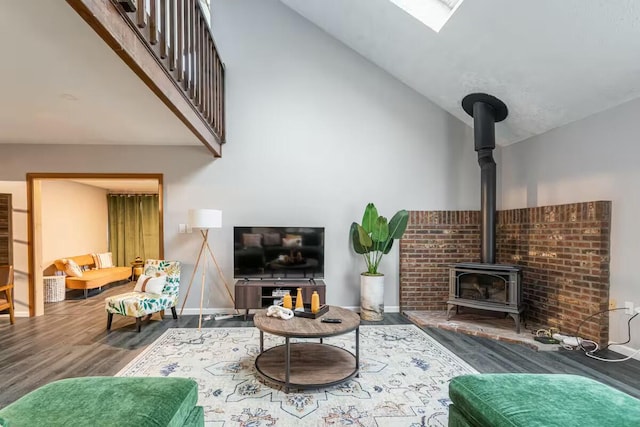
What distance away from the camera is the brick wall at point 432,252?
15.4 feet

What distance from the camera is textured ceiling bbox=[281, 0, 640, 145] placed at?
8.71 ft

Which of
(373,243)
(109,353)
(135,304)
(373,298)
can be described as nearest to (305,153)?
(373,243)

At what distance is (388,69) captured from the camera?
4.64m

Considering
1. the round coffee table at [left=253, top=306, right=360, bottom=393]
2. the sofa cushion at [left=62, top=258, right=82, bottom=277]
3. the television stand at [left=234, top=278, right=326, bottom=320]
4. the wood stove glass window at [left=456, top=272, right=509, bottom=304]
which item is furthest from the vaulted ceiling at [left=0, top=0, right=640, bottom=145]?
the sofa cushion at [left=62, top=258, right=82, bottom=277]

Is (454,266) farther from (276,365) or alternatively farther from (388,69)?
(388,69)

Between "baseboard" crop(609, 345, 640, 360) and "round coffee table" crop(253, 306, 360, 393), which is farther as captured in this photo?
"baseboard" crop(609, 345, 640, 360)

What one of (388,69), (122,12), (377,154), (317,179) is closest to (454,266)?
(377,154)

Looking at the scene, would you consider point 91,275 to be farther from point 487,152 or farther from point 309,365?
point 487,152

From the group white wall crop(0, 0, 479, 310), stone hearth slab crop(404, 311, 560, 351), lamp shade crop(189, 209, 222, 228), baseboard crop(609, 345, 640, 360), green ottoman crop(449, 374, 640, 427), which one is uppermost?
white wall crop(0, 0, 479, 310)

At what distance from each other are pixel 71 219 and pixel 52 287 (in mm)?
1669

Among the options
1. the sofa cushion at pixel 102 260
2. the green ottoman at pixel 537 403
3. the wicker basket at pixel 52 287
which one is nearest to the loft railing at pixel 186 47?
the green ottoman at pixel 537 403

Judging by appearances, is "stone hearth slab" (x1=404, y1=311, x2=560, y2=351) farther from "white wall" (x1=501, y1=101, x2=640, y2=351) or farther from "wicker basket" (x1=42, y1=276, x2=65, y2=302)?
"wicker basket" (x1=42, y1=276, x2=65, y2=302)

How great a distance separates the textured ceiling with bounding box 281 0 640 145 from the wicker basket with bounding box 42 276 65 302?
5.65 m

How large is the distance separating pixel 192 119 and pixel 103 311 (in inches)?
135
